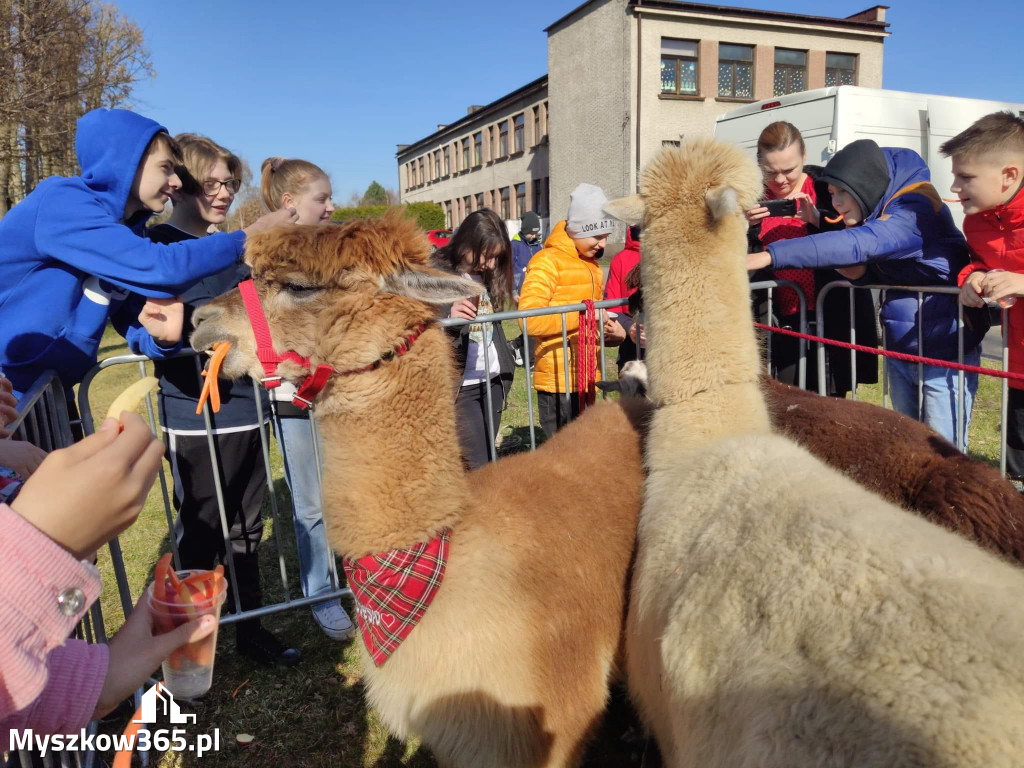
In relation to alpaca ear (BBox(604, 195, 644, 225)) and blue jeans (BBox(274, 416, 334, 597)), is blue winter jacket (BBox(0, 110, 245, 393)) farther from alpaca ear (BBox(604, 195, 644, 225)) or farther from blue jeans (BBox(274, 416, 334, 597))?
alpaca ear (BBox(604, 195, 644, 225))

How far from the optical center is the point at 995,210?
297 centimetres

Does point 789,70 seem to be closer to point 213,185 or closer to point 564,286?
point 564,286

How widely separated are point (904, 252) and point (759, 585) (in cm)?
269

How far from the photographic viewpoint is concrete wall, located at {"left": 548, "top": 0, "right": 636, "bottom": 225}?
26.9 metres

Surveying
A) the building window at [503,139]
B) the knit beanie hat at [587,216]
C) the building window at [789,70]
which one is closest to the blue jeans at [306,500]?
the knit beanie hat at [587,216]

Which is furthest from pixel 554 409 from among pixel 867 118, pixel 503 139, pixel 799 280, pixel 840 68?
pixel 503 139


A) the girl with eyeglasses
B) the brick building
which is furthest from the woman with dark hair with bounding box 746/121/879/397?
the brick building

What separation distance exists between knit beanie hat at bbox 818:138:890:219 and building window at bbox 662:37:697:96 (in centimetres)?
2635

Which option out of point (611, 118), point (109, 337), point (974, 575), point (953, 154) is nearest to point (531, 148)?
point (611, 118)

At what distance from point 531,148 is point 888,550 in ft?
126

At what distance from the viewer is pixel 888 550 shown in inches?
49.6

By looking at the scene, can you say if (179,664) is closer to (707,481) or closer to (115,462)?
(115,462)

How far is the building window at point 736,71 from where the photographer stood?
1087 inches

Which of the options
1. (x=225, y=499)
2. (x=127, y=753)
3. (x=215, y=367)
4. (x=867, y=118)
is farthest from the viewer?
(x=867, y=118)
